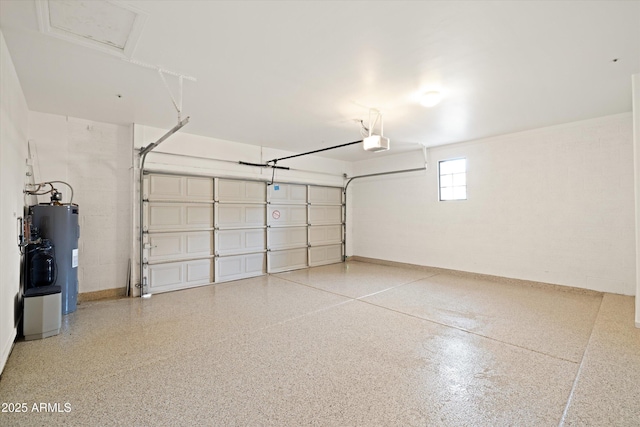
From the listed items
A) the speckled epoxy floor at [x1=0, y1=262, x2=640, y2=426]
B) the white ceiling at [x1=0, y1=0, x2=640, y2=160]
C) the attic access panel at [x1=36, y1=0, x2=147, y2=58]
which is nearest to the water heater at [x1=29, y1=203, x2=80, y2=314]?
the speckled epoxy floor at [x1=0, y1=262, x2=640, y2=426]

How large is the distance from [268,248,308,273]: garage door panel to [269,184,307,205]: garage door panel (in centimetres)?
118

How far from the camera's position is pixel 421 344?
295 cm

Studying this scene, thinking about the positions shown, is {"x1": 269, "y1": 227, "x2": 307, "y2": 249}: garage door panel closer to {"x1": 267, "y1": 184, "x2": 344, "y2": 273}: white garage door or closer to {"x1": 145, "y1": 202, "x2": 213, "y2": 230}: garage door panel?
{"x1": 267, "y1": 184, "x2": 344, "y2": 273}: white garage door

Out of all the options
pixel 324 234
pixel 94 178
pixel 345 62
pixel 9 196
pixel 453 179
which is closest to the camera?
pixel 9 196

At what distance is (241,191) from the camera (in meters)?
6.04

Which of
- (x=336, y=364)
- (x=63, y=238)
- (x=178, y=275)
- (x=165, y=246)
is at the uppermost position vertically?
(x=63, y=238)

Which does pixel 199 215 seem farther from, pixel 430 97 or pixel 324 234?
pixel 430 97

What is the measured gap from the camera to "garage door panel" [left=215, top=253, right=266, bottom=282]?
5.69 meters

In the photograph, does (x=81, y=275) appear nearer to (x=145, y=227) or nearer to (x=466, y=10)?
(x=145, y=227)

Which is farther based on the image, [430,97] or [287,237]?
[287,237]

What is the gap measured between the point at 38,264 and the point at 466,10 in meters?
5.02

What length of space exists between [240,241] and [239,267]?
0.53m

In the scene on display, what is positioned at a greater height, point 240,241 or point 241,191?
point 241,191

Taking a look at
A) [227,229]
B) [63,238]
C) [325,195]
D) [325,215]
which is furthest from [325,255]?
[63,238]
